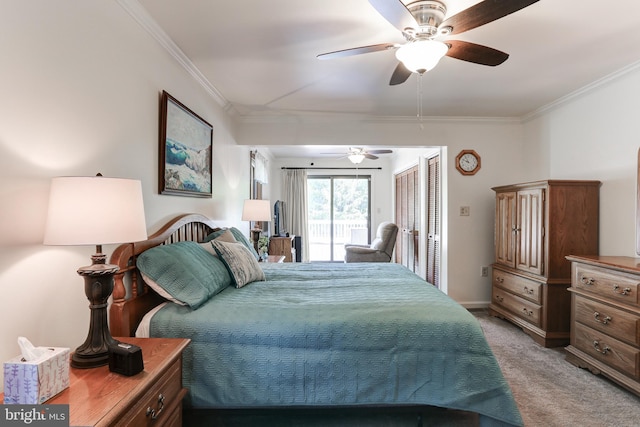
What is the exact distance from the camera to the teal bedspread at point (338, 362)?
5.33 ft

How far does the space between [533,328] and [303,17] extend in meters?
3.37

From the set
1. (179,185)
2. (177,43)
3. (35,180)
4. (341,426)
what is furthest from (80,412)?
(177,43)

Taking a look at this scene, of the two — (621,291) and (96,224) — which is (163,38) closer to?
(96,224)

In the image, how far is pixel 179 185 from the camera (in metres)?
2.50

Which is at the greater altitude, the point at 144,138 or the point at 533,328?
the point at 144,138

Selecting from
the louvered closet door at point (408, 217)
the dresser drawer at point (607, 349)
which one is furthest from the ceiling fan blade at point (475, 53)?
the louvered closet door at point (408, 217)

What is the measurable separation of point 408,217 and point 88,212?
5.56m

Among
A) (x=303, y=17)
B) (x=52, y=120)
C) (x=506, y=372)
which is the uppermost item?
(x=303, y=17)

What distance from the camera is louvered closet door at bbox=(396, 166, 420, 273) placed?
224 inches

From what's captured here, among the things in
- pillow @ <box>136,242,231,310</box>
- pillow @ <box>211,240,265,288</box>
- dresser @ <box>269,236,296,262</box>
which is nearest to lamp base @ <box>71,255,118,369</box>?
pillow @ <box>136,242,231,310</box>

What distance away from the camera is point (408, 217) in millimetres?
6141

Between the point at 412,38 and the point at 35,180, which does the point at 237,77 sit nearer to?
the point at 412,38

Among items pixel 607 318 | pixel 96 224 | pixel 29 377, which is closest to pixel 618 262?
pixel 607 318

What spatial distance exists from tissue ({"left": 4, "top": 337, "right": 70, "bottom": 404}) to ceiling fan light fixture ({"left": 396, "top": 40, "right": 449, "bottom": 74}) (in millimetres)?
2032
